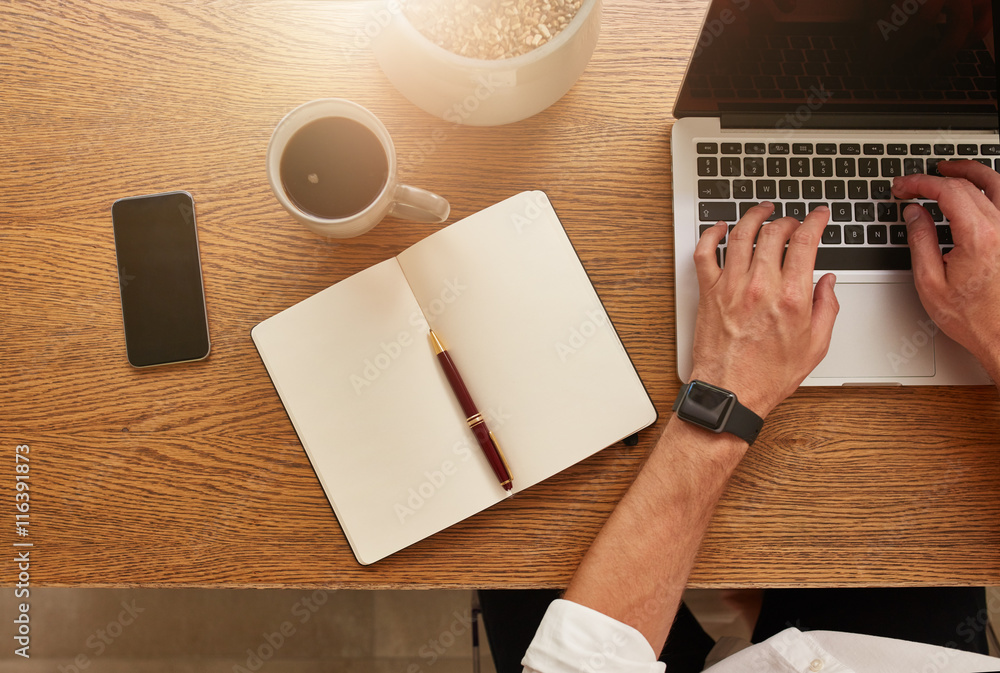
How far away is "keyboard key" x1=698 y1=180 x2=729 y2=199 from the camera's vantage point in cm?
66

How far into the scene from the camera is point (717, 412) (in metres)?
0.62

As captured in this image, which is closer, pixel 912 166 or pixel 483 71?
pixel 483 71

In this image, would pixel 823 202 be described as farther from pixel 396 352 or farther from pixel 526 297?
pixel 396 352

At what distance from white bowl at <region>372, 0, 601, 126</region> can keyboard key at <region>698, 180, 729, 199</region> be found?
199mm

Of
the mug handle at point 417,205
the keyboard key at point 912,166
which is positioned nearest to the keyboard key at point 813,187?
the keyboard key at point 912,166

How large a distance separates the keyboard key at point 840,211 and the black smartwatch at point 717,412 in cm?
24

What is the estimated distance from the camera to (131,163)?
676 millimetres

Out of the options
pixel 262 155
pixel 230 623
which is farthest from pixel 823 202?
pixel 230 623

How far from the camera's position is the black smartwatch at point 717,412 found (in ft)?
2.04

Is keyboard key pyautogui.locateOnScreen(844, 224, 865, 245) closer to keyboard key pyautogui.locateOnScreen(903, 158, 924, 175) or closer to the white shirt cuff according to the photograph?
keyboard key pyautogui.locateOnScreen(903, 158, 924, 175)

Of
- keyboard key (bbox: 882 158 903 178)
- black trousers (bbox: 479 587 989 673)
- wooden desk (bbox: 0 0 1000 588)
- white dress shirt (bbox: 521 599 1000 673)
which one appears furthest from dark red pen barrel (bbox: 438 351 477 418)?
keyboard key (bbox: 882 158 903 178)

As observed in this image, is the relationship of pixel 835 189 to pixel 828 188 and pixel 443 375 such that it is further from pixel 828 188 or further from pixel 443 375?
pixel 443 375

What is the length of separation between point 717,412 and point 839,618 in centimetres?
55

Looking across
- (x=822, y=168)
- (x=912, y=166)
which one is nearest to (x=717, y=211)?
(x=822, y=168)
